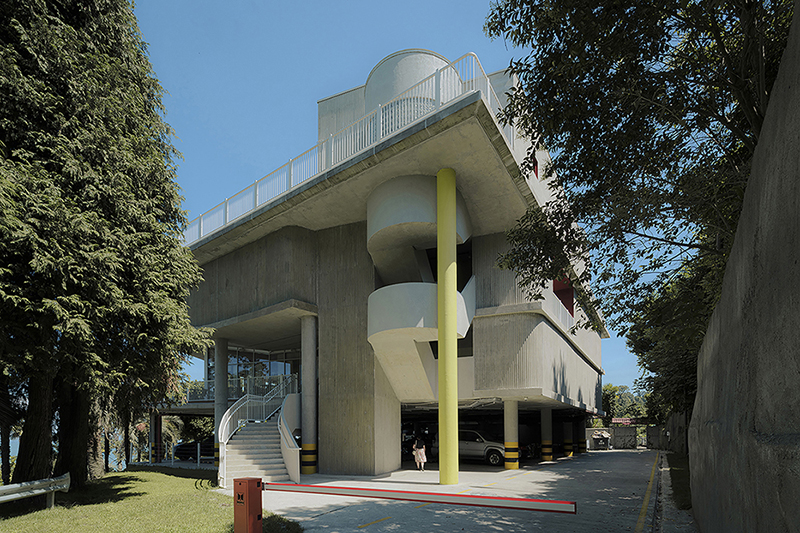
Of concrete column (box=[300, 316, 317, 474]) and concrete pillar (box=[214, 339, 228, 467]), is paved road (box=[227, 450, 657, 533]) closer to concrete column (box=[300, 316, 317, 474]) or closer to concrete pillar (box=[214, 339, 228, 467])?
concrete column (box=[300, 316, 317, 474])

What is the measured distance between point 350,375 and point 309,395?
2.09 meters

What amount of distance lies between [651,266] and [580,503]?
6.24 meters

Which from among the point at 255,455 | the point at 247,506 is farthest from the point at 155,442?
the point at 247,506

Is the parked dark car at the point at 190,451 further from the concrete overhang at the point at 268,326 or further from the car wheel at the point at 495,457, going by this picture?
the car wheel at the point at 495,457

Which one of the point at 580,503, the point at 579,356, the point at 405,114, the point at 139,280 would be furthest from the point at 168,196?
the point at 579,356

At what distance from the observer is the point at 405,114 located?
18.4 meters

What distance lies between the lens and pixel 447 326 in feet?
58.0

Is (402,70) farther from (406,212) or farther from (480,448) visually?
(480,448)

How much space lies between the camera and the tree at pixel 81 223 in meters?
12.4

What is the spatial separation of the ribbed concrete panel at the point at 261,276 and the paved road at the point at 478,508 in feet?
24.2

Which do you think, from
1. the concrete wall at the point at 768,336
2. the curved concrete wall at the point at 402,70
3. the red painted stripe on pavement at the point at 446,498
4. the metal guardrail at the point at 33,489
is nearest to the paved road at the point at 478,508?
the red painted stripe on pavement at the point at 446,498

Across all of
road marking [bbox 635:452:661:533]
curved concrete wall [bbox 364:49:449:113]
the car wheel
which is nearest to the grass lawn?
road marking [bbox 635:452:661:533]

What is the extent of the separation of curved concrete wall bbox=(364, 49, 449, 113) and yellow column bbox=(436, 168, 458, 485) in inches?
179

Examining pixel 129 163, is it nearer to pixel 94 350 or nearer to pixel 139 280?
pixel 139 280
